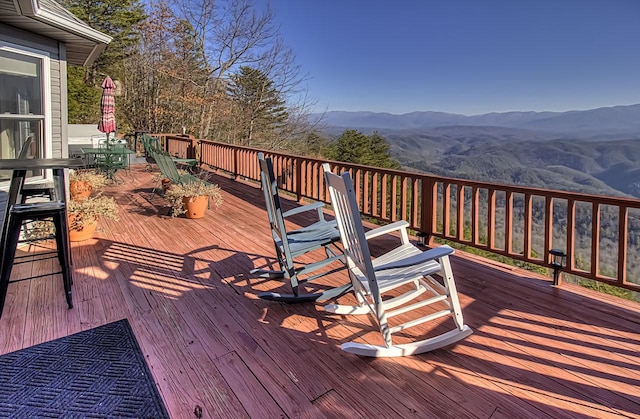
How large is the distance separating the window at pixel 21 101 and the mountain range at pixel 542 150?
7414 millimetres

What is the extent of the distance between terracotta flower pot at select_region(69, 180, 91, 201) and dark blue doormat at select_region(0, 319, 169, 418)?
4.14 m

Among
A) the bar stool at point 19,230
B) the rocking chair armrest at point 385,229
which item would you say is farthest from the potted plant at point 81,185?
the rocking chair armrest at point 385,229

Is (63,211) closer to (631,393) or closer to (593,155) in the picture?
(631,393)

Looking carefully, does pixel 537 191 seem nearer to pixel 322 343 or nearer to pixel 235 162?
pixel 322 343

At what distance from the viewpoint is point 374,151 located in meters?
25.3

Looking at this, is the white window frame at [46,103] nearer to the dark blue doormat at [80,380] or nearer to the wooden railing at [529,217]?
the dark blue doormat at [80,380]

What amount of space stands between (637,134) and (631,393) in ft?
86.8

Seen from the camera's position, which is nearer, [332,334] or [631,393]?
[631,393]

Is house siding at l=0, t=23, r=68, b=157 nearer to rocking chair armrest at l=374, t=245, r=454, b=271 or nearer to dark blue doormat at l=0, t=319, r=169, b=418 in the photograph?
dark blue doormat at l=0, t=319, r=169, b=418

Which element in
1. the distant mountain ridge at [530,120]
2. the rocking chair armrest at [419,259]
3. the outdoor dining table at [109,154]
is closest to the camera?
the rocking chair armrest at [419,259]

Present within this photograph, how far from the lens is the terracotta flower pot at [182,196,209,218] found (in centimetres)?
502

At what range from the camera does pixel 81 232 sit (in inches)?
155

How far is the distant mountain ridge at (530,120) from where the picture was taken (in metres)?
25.7

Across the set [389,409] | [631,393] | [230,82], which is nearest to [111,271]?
[389,409]
